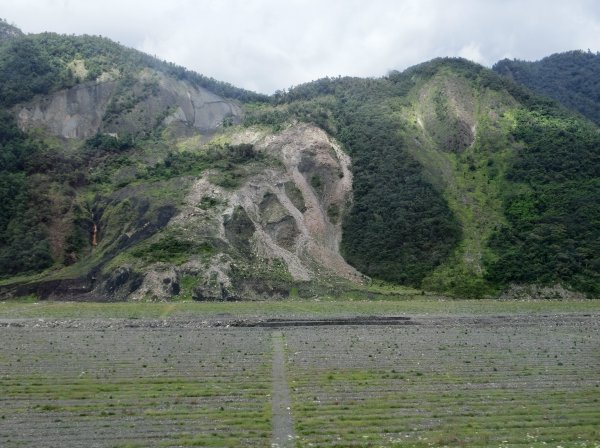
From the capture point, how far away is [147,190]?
69.9 meters

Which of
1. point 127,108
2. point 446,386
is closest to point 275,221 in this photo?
point 127,108

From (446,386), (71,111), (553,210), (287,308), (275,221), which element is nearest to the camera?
(446,386)

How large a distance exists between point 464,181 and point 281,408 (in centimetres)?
5773

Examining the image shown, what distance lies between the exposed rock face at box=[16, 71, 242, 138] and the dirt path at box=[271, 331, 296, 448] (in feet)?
229

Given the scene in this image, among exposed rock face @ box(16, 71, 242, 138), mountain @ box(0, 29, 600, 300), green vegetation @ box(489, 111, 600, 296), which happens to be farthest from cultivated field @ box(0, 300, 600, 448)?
exposed rock face @ box(16, 71, 242, 138)

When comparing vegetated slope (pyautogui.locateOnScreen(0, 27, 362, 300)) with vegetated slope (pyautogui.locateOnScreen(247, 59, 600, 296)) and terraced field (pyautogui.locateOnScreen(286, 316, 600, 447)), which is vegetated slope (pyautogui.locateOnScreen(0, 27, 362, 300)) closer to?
vegetated slope (pyautogui.locateOnScreen(247, 59, 600, 296))

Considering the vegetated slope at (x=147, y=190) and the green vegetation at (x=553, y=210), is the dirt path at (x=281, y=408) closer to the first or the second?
the vegetated slope at (x=147, y=190)

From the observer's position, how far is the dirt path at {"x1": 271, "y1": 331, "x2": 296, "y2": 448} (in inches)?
733

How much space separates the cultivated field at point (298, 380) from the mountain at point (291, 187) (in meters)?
14.0

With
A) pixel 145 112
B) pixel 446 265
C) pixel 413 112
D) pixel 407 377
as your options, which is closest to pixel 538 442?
pixel 407 377

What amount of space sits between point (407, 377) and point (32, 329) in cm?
2522

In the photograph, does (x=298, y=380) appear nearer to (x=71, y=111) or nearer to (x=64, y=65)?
(x=71, y=111)

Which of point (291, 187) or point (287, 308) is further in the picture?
point (291, 187)

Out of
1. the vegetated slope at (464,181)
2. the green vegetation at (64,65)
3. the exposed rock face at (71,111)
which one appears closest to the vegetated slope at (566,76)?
the vegetated slope at (464,181)
